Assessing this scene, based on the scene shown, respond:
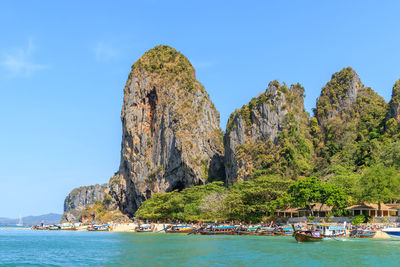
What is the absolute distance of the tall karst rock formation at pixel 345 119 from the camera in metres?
103

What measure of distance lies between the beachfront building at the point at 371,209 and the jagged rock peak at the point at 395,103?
1352 inches

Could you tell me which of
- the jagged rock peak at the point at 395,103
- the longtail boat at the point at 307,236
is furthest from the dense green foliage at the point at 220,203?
the jagged rock peak at the point at 395,103

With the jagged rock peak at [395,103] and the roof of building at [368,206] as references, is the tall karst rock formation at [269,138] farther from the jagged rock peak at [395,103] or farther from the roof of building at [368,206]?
the roof of building at [368,206]

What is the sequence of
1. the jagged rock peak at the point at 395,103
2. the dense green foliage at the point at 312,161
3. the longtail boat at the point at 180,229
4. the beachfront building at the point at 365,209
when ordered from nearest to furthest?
1. the beachfront building at the point at 365,209
2. the dense green foliage at the point at 312,161
3. the longtail boat at the point at 180,229
4. the jagged rock peak at the point at 395,103

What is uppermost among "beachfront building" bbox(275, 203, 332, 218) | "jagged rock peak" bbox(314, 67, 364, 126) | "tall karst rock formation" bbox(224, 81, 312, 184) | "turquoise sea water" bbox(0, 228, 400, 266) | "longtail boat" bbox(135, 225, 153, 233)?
"jagged rock peak" bbox(314, 67, 364, 126)

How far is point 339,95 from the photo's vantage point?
125 meters

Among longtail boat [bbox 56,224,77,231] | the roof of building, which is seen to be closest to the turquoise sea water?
the roof of building

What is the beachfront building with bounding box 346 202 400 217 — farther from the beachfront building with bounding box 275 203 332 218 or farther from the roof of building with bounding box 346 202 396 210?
the beachfront building with bounding box 275 203 332 218

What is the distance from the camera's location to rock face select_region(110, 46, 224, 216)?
127625 mm

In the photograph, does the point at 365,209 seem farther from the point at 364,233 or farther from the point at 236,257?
the point at 236,257

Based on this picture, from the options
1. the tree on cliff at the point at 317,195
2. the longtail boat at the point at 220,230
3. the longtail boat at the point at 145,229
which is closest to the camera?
the tree on cliff at the point at 317,195

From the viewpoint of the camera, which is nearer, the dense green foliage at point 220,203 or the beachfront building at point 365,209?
the beachfront building at point 365,209

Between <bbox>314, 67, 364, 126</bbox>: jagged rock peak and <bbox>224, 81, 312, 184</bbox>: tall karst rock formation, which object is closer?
<bbox>224, 81, 312, 184</bbox>: tall karst rock formation

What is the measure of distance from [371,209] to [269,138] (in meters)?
47.3
